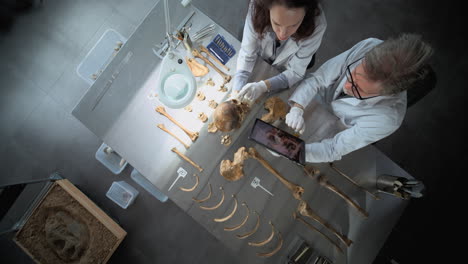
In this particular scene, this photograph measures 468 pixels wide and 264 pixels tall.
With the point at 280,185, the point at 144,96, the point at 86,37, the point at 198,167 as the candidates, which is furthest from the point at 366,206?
the point at 86,37

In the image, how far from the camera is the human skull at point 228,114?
5.89ft

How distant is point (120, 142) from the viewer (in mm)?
2131

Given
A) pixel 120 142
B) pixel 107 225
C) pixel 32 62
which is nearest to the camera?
pixel 120 142

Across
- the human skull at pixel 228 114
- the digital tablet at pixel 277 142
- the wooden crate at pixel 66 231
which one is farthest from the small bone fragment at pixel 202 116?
the wooden crate at pixel 66 231

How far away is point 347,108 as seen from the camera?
2018mm

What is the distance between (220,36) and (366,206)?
1987mm

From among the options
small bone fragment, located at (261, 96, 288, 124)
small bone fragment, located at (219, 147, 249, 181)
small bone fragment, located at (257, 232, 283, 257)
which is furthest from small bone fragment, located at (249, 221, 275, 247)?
small bone fragment, located at (261, 96, 288, 124)

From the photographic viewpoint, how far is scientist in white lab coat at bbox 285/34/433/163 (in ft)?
4.58

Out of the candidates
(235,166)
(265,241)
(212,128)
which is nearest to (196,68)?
(212,128)

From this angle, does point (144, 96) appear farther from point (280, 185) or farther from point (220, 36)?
point (280, 185)

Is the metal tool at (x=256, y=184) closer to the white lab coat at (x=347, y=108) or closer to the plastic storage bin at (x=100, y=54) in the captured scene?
the white lab coat at (x=347, y=108)

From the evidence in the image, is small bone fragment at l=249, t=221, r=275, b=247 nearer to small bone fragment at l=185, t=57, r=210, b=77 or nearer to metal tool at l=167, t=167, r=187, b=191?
metal tool at l=167, t=167, r=187, b=191

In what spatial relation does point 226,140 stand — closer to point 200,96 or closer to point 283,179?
point 200,96

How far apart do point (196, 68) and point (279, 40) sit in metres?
0.72
